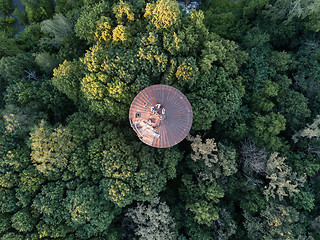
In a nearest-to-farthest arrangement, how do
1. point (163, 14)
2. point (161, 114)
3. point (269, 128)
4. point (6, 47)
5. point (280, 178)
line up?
point (161, 114) → point (163, 14) → point (280, 178) → point (269, 128) → point (6, 47)

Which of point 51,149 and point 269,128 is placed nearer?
point 51,149

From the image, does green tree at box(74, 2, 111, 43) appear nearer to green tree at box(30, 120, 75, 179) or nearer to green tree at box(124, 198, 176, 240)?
green tree at box(30, 120, 75, 179)

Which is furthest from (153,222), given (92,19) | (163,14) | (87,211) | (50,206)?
(92,19)

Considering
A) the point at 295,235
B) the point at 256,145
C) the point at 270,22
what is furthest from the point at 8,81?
the point at 295,235

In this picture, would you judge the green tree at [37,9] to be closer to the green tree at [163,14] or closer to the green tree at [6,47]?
the green tree at [6,47]

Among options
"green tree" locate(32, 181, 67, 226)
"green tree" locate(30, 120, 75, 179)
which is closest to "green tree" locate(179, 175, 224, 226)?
"green tree" locate(32, 181, 67, 226)

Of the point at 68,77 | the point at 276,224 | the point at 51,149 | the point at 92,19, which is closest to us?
the point at 51,149

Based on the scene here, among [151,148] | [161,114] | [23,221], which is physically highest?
[161,114]

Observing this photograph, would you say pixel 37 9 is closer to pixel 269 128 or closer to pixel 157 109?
pixel 157 109

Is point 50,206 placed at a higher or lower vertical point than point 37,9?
lower
